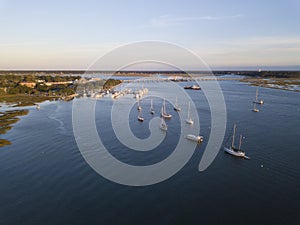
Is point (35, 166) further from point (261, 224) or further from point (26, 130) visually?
point (261, 224)

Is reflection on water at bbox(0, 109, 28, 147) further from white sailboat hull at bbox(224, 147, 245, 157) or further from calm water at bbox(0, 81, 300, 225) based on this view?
white sailboat hull at bbox(224, 147, 245, 157)

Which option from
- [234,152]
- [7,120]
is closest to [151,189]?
[234,152]

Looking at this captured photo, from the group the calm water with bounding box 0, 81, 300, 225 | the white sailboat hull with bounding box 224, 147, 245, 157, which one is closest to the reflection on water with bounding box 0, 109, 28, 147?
the calm water with bounding box 0, 81, 300, 225

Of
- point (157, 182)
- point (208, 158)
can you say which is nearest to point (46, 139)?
point (157, 182)

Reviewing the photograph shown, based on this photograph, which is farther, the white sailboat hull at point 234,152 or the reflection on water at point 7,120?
the reflection on water at point 7,120

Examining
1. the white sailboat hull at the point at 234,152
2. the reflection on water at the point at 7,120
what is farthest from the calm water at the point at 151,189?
the reflection on water at the point at 7,120

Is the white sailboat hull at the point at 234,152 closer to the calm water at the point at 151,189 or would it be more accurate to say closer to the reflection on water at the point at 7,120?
the calm water at the point at 151,189

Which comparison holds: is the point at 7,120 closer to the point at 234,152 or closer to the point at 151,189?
the point at 151,189
